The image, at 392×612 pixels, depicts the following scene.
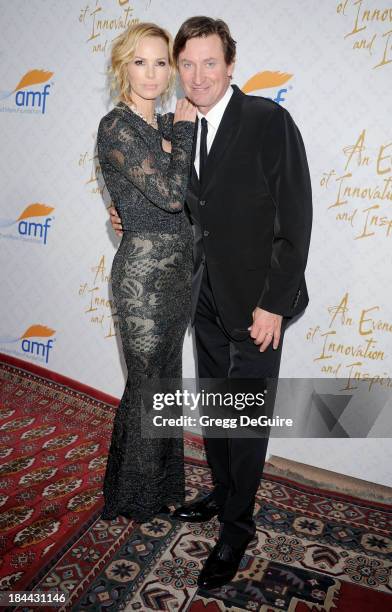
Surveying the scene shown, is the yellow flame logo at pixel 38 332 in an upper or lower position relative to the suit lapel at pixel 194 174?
lower

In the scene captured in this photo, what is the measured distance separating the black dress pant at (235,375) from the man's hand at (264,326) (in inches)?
3.1

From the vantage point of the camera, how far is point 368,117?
2.55 m

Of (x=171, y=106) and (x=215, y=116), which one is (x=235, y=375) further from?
(x=171, y=106)

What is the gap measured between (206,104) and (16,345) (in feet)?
8.54

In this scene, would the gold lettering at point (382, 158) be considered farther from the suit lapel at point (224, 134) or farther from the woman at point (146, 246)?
the woman at point (146, 246)

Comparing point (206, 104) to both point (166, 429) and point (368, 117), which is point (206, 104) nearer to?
point (368, 117)

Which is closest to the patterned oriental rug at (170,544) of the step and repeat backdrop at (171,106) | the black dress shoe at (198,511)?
the black dress shoe at (198,511)

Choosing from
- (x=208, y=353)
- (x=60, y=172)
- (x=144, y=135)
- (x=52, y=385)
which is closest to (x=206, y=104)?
(x=144, y=135)

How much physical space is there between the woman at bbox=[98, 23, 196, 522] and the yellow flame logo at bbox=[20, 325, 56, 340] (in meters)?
1.57

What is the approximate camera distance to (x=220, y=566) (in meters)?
2.27

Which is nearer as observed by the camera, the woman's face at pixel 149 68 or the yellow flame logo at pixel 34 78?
the woman's face at pixel 149 68

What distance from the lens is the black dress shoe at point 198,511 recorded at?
2.61m

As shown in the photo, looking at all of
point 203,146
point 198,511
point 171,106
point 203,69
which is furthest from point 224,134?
point 198,511

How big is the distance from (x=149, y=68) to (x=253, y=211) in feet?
2.25
